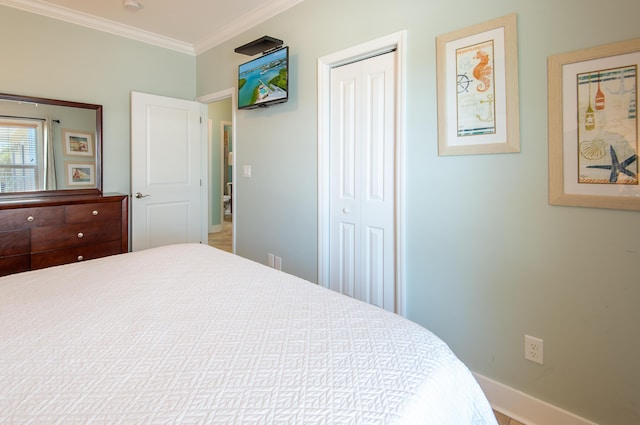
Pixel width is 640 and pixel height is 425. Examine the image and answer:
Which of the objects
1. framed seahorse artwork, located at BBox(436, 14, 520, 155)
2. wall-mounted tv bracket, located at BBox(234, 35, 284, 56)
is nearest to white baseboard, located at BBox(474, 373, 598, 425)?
framed seahorse artwork, located at BBox(436, 14, 520, 155)

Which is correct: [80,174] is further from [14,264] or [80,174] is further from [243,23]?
[243,23]

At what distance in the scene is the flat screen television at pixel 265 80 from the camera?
271cm

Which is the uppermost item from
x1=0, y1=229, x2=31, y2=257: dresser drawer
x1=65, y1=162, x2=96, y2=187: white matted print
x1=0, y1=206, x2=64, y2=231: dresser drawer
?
x1=65, y1=162, x2=96, y2=187: white matted print

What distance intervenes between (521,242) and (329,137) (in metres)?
1.46

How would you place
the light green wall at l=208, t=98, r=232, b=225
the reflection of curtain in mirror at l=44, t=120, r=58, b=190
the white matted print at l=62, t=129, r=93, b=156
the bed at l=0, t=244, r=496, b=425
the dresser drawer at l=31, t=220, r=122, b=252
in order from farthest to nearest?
the light green wall at l=208, t=98, r=232, b=225 < the white matted print at l=62, t=129, r=93, b=156 < the reflection of curtain in mirror at l=44, t=120, r=58, b=190 < the dresser drawer at l=31, t=220, r=122, b=252 < the bed at l=0, t=244, r=496, b=425

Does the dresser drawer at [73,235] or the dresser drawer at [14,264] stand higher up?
the dresser drawer at [73,235]

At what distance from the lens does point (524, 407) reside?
1.70 m

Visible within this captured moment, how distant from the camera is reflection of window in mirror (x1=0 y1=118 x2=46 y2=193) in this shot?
2.83 meters

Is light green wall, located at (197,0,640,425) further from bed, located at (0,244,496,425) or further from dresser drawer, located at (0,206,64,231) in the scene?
dresser drawer, located at (0,206,64,231)

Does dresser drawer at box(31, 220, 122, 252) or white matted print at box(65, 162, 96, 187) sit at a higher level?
white matted print at box(65, 162, 96, 187)

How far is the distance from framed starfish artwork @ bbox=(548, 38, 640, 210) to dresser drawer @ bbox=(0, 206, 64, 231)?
3.38m

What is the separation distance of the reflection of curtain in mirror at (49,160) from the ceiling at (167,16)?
101cm

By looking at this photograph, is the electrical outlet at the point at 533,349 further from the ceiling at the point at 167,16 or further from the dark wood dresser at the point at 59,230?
the dark wood dresser at the point at 59,230

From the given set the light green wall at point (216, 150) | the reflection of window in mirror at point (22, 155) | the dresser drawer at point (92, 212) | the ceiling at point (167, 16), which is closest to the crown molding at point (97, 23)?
the ceiling at point (167, 16)
